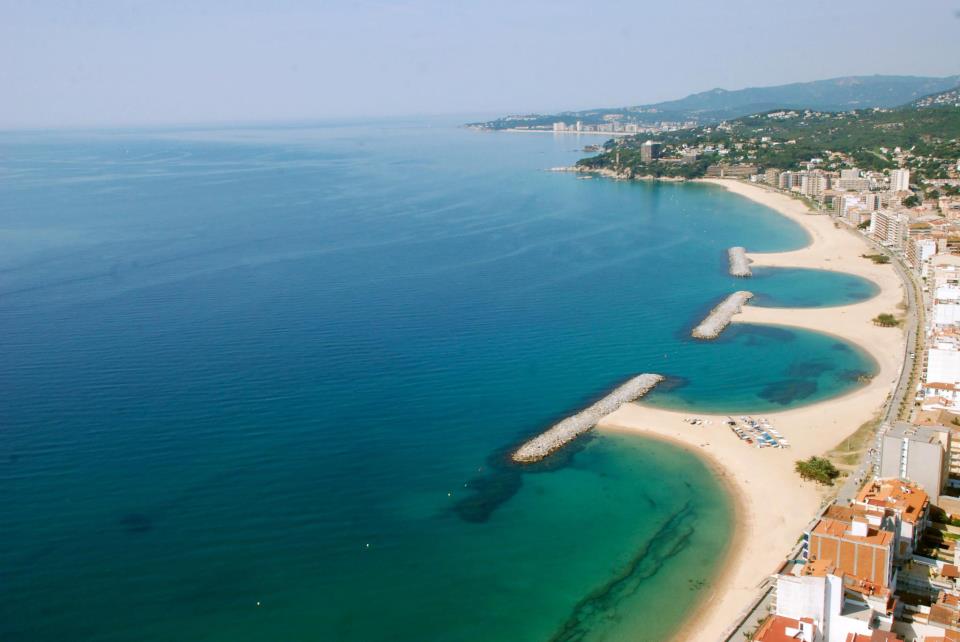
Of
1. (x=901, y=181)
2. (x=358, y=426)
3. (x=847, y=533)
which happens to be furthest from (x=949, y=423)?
(x=901, y=181)

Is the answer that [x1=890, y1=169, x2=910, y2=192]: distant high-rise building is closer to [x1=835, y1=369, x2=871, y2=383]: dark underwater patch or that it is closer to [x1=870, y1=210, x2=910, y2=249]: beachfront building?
[x1=870, y1=210, x2=910, y2=249]: beachfront building

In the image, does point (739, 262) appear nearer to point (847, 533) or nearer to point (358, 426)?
point (358, 426)

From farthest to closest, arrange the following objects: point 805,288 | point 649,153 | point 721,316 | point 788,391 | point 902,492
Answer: point 649,153 < point 805,288 < point 721,316 < point 788,391 < point 902,492

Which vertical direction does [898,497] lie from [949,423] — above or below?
above

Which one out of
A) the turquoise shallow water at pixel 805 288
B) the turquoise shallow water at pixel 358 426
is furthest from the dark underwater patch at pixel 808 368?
the turquoise shallow water at pixel 805 288

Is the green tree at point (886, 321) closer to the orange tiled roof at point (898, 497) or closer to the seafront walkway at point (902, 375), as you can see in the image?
the seafront walkway at point (902, 375)
